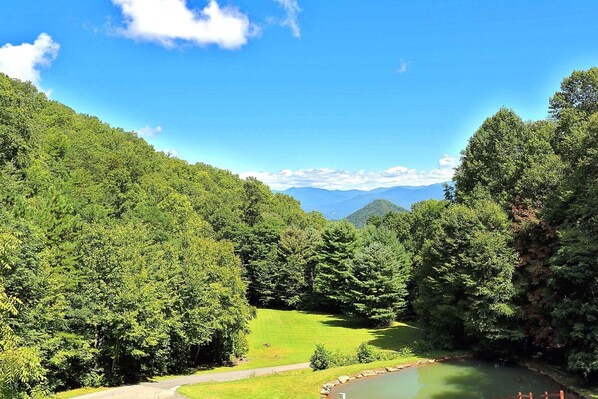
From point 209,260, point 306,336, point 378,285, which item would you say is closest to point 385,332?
point 378,285

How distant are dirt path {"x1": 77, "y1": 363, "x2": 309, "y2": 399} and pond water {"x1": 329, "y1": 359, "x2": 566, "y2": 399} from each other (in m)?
8.06

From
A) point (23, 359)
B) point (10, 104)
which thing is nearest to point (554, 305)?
point (23, 359)

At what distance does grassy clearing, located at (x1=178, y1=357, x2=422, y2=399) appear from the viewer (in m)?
21.1

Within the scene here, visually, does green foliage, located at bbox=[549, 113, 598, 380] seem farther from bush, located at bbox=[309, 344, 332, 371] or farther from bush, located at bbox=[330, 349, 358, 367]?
bush, located at bbox=[309, 344, 332, 371]

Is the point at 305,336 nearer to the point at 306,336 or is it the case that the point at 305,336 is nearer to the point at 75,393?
the point at 306,336

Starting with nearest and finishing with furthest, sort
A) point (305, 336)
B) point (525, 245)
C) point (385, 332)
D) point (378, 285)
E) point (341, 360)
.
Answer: point (341, 360)
point (525, 245)
point (305, 336)
point (385, 332)
point (378, 285)

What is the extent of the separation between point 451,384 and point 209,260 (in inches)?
729

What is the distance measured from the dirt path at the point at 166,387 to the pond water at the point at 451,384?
26.5 ft

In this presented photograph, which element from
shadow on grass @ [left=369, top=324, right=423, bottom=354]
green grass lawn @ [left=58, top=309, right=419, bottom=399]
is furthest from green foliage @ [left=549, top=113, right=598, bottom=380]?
shadow on grass @ [left=369, top=324, right=423, bottom=354]

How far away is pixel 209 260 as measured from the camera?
3312 centimetres

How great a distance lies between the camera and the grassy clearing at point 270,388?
69.3 feet

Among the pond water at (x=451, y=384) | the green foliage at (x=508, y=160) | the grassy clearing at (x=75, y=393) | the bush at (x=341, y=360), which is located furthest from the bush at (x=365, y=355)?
the grassy clearing at (x=75, y=393)

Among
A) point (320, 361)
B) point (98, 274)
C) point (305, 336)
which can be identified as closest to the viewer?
point (98, 274)

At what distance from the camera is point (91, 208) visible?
3472cm
